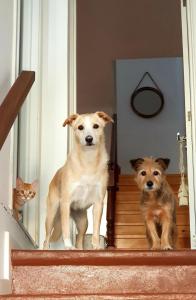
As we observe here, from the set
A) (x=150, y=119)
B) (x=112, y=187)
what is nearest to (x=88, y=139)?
(x=112, y=187)

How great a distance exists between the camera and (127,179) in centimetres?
867

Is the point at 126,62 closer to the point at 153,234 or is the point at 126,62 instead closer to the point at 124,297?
the point at 153,234

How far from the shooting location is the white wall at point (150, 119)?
8.99 m

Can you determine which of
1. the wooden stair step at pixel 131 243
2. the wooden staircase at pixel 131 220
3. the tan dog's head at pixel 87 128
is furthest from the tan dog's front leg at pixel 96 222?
the wooden stair step at pixel 131 243

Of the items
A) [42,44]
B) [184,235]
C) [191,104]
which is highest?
[42,44]

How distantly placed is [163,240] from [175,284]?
1.05 meters

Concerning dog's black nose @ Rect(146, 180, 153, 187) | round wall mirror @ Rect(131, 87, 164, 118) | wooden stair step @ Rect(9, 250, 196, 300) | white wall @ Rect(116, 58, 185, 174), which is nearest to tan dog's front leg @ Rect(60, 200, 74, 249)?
wooden stair step @ Rect(9, 250, 196, 300)

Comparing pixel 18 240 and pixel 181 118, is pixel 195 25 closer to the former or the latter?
pixel 18 240

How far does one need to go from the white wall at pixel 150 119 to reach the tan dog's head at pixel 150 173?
4443 mm

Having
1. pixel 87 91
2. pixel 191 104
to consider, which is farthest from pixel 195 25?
pixel 87 91

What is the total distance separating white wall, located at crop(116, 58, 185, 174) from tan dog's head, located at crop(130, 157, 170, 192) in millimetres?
4443

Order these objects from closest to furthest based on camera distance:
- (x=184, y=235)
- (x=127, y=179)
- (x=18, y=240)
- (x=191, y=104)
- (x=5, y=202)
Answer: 1. (x=5, y=202)
2. (x=18, y=240)
3. (x=191, y=104)
4. (x=184, y=235)
5. (x=127, y=179)

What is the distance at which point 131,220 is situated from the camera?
764 centimetres

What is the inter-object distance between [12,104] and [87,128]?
0.85 meters
